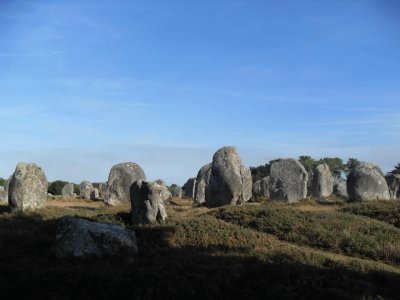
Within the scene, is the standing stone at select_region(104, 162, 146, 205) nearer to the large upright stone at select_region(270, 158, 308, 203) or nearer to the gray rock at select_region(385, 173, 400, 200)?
the large upright stone at select_region(270, 158, 308, 203)

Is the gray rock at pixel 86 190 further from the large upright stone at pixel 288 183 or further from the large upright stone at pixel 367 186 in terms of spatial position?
the large upright stone at pixel 367 186

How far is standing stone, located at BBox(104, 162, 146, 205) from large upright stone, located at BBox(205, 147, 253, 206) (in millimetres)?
5308

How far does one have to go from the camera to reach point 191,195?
Result: 45.6m

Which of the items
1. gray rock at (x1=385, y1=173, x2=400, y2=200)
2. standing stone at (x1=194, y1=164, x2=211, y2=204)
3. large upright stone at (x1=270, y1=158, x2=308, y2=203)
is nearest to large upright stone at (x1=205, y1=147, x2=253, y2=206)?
large upright stone at (x1=270, y1=158, x2=308, y2=203)

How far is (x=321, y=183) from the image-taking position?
37.9m

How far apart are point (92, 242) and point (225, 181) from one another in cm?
1486

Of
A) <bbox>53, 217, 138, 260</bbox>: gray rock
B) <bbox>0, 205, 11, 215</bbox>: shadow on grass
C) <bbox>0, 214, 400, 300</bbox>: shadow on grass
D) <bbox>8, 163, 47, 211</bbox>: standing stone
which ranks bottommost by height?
<bbox>0, 214, 400, 300</bbox>: shadow on grass

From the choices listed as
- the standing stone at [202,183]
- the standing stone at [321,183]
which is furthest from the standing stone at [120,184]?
the standing stone at [321,183]

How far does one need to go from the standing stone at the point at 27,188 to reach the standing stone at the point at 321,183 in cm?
2052

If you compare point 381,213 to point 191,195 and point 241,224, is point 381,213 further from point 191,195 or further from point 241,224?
point 191,195

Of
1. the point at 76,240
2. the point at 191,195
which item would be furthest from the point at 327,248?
the point at 191,195

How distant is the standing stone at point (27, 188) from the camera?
75.6 feet

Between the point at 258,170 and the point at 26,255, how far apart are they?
2937 inches

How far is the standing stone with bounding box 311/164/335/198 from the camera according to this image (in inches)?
1490
